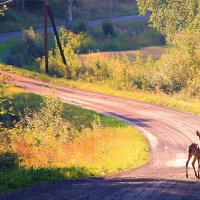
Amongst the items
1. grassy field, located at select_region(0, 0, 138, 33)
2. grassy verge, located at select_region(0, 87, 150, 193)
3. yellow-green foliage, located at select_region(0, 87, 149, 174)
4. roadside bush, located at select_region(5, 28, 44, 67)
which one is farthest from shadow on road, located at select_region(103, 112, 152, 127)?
grassy field, located at select_region(0, 0, 138, 33)

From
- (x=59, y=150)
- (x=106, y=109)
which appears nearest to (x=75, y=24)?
(x=106, y=109)

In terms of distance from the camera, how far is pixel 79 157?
59.1 feet

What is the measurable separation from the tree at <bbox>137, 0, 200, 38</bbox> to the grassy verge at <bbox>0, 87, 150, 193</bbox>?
13.1 meters

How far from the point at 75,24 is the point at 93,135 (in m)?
40.7

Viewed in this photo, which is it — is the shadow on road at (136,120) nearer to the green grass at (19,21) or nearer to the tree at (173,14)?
the tree at (173,14)

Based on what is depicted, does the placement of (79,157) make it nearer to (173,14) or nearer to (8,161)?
(8,161)

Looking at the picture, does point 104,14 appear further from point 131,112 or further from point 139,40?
point 131,112

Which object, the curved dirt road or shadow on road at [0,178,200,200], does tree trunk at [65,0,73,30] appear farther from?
shadow on road at [0,178,200,200]

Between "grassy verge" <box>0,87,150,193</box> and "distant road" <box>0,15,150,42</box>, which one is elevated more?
"distant road" <box>0,15,150,42</box>

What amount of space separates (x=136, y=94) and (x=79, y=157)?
50.8 ft

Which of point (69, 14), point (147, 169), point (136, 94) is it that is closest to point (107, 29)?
point (69, 14)

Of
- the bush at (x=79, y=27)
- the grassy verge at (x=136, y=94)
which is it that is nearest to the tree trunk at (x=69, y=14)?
the bush at (x=79, y=27)

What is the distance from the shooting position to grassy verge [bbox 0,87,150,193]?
1388 cm

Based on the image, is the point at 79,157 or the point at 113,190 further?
the point at 79,157
